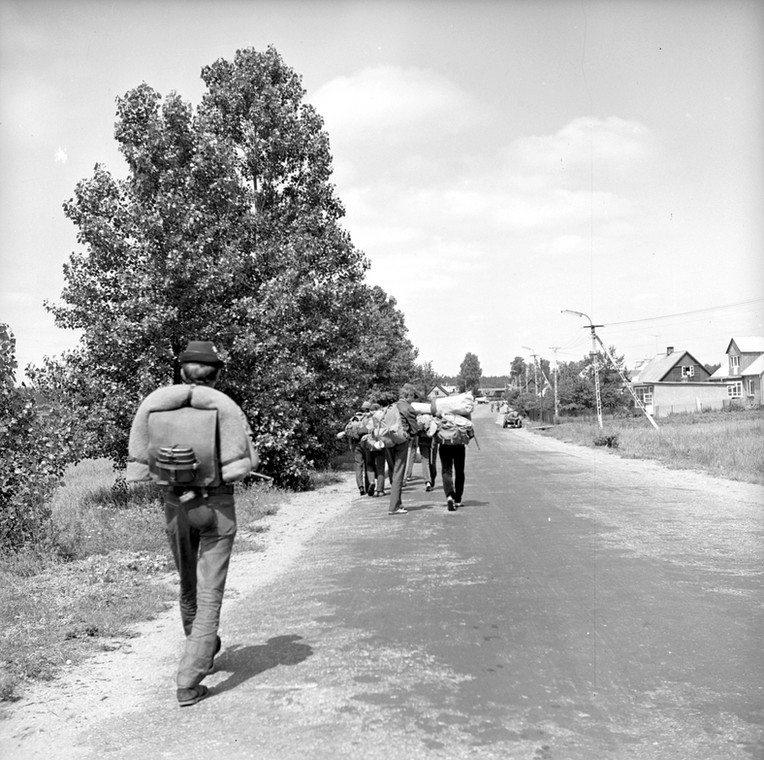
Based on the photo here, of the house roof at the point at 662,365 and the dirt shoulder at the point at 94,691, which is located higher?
the house roof at the point at 662,365

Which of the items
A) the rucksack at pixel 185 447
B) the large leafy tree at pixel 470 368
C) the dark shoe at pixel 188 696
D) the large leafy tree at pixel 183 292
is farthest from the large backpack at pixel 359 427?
the large leafy tree at pixel 470 368

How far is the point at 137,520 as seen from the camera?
10586 millimetres

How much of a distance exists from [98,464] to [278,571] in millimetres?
24077

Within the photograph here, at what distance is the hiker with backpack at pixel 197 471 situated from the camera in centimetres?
413

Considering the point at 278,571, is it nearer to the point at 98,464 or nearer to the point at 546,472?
the point at 546,472

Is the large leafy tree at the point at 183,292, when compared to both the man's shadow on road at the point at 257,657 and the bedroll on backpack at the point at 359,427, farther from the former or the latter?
the man's shadow on road at the point at 257,657

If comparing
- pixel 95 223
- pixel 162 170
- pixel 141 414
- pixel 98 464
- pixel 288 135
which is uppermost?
pixel 288 135

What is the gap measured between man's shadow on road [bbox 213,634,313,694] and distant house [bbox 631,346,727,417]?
2808 inches

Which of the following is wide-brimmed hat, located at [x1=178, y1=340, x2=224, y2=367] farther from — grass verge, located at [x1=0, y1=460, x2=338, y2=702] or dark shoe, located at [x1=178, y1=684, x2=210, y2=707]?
grass verge, located at [x1=0, y1=460, x2=338, y2=702]

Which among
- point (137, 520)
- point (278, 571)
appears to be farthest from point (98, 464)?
point (278, 571)

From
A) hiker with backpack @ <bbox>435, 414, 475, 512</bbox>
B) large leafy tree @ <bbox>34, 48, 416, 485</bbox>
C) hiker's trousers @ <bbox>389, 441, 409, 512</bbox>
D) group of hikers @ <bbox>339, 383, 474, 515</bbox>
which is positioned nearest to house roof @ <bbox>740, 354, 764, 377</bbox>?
large leafy tree @ <bbox>34, 48, 416, 485</bbox>

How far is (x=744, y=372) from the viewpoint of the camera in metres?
71.7

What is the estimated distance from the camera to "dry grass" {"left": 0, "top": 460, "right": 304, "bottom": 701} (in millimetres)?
5145

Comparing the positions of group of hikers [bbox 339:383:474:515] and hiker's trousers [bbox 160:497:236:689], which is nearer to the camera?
hiker's trousers [bbox 160:497:236:689]
